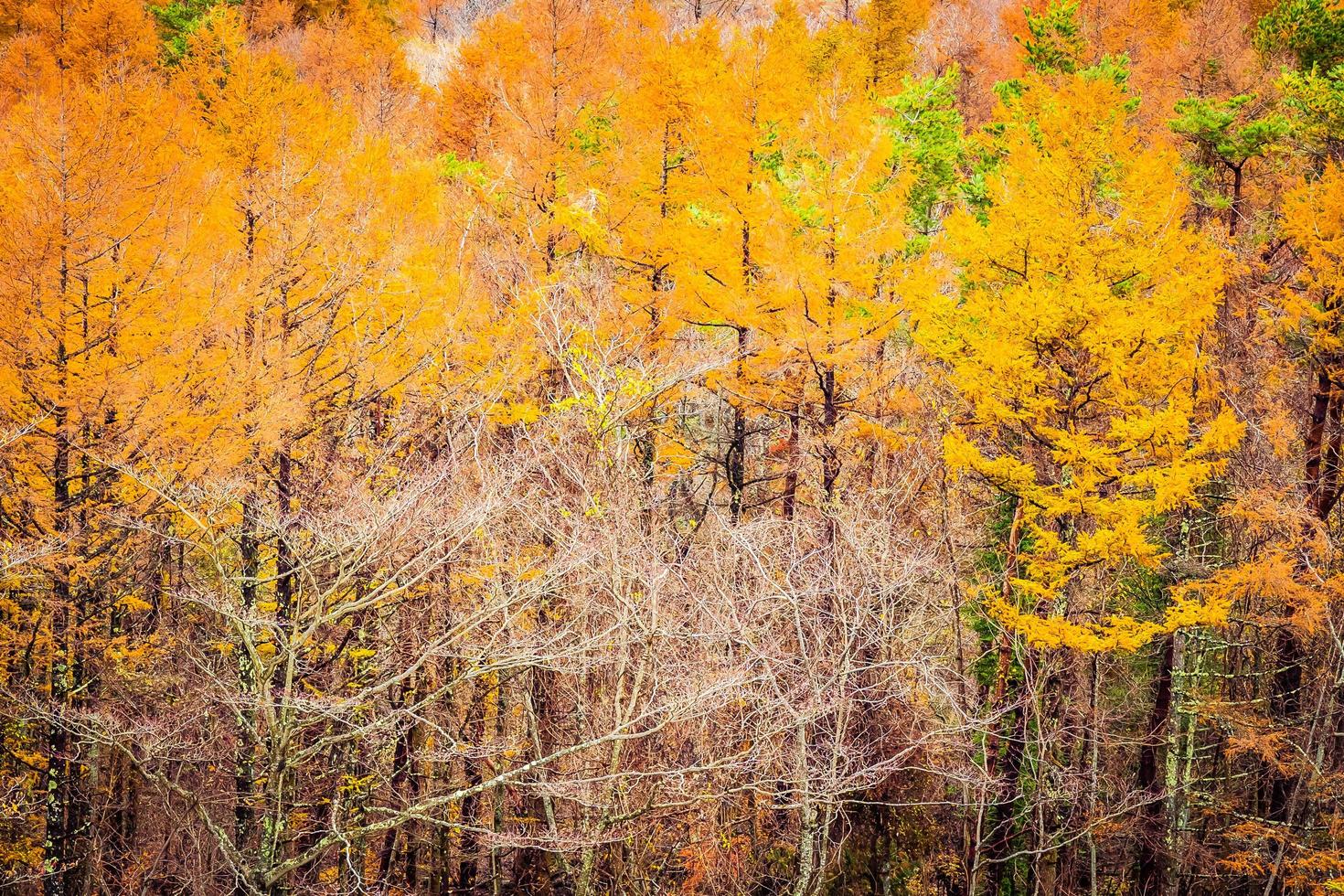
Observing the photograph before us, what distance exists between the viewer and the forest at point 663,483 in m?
10.5

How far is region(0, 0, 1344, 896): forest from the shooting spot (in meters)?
10.5

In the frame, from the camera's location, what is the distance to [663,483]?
52.5 feet

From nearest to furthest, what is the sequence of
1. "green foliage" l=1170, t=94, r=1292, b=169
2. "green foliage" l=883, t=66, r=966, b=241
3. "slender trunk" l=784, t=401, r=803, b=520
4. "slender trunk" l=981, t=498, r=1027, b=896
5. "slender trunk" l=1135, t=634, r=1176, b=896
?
"slender trunk" l=981, t=498, r=1027, b=896 < "slender trunk" l=1135, t=634, r=1176, b=896 < "green foliage" l=1170, t=94, r=1292, b=169 < "slender trunk" l=784, t=401, r=803, b=520 < "green foliage" l=883, t=66, r=966, b=241

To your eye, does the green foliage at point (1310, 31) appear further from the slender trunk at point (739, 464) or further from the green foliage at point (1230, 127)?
the slender trunk at point (739, 464)

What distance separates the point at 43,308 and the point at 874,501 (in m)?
11.6

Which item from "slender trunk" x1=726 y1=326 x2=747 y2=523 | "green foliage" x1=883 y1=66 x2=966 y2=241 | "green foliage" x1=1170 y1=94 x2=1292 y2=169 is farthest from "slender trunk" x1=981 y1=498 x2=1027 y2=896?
"green foliage" x1=1170 y1=94 x2=1292 y2=169

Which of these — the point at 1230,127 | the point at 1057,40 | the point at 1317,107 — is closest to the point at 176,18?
the point at 1057,40

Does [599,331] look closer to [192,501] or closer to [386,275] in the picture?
[386,275]

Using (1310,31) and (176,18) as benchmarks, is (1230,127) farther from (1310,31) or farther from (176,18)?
(176,18)

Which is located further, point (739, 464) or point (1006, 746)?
point (739, 464)

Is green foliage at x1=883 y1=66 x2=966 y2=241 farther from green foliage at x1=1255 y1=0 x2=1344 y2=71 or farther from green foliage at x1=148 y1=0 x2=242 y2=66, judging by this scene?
green foliage at x1=148 y1=0 x2=242 y2=66

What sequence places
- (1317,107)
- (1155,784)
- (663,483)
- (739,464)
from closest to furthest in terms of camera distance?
(1317,107) < (1155,784) < (663,483) < (739,464)

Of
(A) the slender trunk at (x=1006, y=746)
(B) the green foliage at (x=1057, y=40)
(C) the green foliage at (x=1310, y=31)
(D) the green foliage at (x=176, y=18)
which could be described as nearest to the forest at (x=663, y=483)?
(C) the green foliage at (x=1310, y=31)

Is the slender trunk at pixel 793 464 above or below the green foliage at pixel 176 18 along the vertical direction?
below
